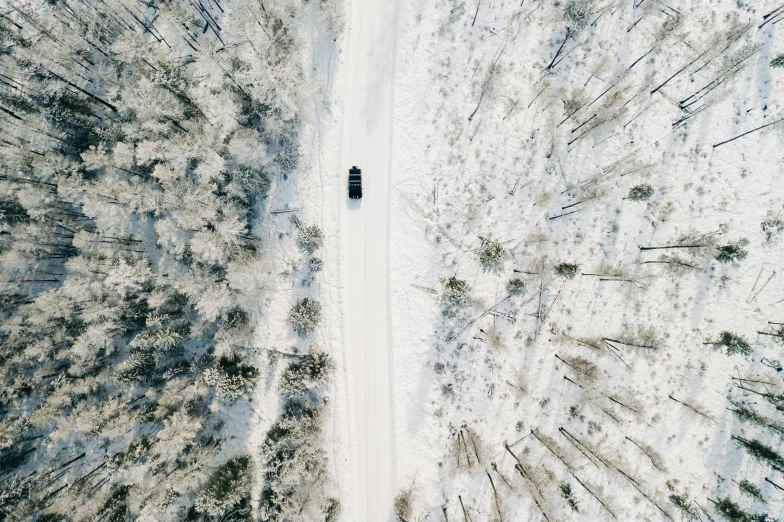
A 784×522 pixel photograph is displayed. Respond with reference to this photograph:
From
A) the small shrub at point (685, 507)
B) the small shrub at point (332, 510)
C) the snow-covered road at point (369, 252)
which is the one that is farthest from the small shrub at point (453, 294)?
the small shrub at point (685, 507)

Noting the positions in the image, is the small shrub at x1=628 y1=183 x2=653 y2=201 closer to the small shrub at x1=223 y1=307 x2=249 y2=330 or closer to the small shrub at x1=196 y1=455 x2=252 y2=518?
the small shrub at x1=223 y1=307 x2=249 y2=330

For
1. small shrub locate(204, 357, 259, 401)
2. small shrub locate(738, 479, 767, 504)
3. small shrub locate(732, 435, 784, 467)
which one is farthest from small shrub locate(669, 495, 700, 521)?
small shrub locate(204, 357, 259, 401)

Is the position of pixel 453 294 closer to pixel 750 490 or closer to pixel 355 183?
pixel 355 183

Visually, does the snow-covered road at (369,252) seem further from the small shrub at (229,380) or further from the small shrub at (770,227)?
the small shrub at (770,227)

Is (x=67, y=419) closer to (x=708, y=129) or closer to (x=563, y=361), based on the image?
(x=563, y=361)

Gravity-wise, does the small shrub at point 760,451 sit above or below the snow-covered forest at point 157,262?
below

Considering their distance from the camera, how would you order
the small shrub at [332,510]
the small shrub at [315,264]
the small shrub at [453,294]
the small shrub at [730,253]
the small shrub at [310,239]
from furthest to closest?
the small shrub at [315,264], the small shrub at [310,239], the small shrub at [453,294], the small shrub at [332,510], the small shrub at [730,253]
